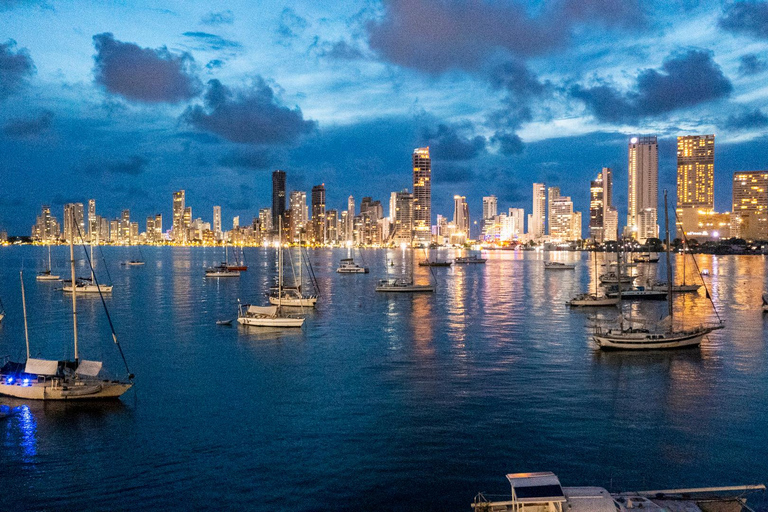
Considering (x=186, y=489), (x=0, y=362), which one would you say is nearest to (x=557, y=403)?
(x=186, y=489)

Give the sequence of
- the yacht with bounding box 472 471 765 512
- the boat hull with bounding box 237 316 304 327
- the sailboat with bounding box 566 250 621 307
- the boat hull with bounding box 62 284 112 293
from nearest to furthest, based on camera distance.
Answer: the yacht with bounding box 472 471 765 512, the boat hull with bounding box 237 316 304 327, the sailboat with bounding box 566 250 621 307, the boat hull with bounding box 62 284 112 293

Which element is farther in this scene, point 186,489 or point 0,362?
point 0,362

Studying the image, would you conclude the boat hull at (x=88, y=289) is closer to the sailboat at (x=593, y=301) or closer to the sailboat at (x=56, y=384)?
the sailboat at (x=56, y=384)

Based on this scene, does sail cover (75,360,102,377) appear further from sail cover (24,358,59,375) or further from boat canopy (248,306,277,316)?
boat canopy (248,306,277,316)

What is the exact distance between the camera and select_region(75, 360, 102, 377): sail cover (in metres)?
35.2

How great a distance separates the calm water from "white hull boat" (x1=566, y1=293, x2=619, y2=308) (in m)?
21.6

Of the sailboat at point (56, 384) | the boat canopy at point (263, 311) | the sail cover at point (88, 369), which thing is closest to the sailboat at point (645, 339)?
the boat canopy at point (263, 311)

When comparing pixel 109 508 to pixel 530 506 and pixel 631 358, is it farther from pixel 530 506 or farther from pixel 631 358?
pixel 631 358

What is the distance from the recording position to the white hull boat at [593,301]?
8344 cm

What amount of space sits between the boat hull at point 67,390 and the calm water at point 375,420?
29.1 inches

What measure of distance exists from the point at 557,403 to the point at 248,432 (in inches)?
713

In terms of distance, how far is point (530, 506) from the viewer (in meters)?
17.0

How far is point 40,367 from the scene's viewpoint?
3503 cm

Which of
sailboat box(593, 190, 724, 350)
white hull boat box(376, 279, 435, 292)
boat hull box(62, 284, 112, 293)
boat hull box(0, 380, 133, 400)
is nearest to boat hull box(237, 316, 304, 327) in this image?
boat hull box(0, 380, 133, 400)
